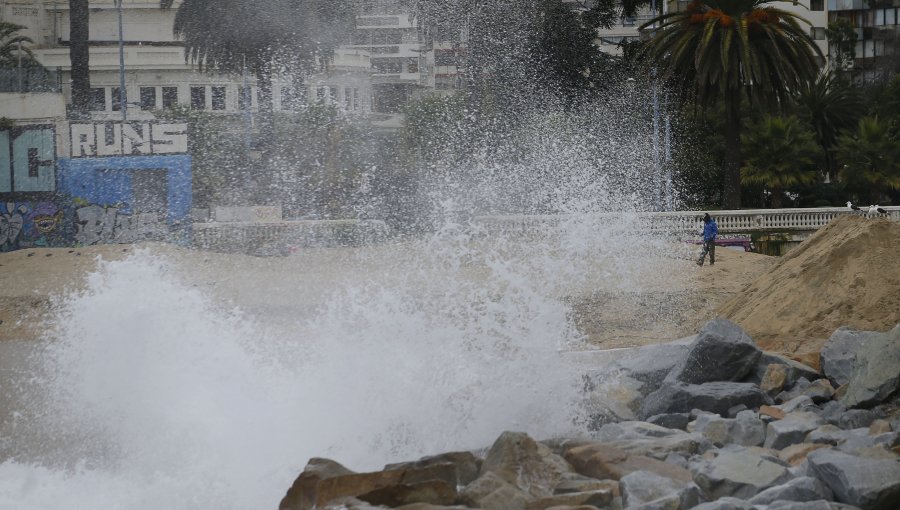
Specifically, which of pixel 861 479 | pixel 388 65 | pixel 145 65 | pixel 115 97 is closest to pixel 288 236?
pixel 115 97

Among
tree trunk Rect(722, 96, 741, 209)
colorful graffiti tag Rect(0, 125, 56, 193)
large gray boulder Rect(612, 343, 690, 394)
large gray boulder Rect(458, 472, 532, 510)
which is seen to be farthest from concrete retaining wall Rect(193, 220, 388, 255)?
large gray boulder Rect(458, 472, 532, 510)

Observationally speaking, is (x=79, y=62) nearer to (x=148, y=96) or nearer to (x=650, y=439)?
(x=148, y=96)

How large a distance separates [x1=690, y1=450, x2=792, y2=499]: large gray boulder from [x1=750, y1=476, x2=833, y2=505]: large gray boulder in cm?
20

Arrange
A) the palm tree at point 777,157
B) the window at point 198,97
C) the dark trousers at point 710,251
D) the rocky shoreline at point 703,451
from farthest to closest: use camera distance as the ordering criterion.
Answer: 1. the window at point 198,97
2. the palm tree at point 777,157
3. the dark trousers at point 710,251
4. the rocky shoreline at point 703,451

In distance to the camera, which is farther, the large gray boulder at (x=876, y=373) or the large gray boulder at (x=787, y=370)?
the large gray boulder at (x=787, y=370)

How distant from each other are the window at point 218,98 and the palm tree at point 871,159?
2395 centimetres

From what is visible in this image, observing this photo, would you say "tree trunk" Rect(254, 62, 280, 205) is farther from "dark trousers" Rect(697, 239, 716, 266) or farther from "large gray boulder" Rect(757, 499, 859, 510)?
"large gray boulder" Rect(757, 499, 859, 510)

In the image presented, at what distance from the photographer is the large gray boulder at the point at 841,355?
9188mm

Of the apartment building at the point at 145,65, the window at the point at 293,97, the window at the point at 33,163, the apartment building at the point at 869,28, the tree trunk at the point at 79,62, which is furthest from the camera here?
the apartment building at the point at 869,28

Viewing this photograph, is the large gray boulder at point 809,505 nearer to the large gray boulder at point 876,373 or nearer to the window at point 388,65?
the large gray boulder at point 876,373

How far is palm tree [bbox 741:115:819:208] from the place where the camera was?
127 ft

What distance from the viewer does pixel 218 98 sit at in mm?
45156

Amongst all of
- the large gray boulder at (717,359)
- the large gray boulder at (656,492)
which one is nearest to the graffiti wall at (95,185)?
the large gray boulder at (717,359)

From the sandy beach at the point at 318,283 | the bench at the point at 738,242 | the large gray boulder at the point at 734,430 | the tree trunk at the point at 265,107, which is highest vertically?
the tree trunk at the point at 265,107
